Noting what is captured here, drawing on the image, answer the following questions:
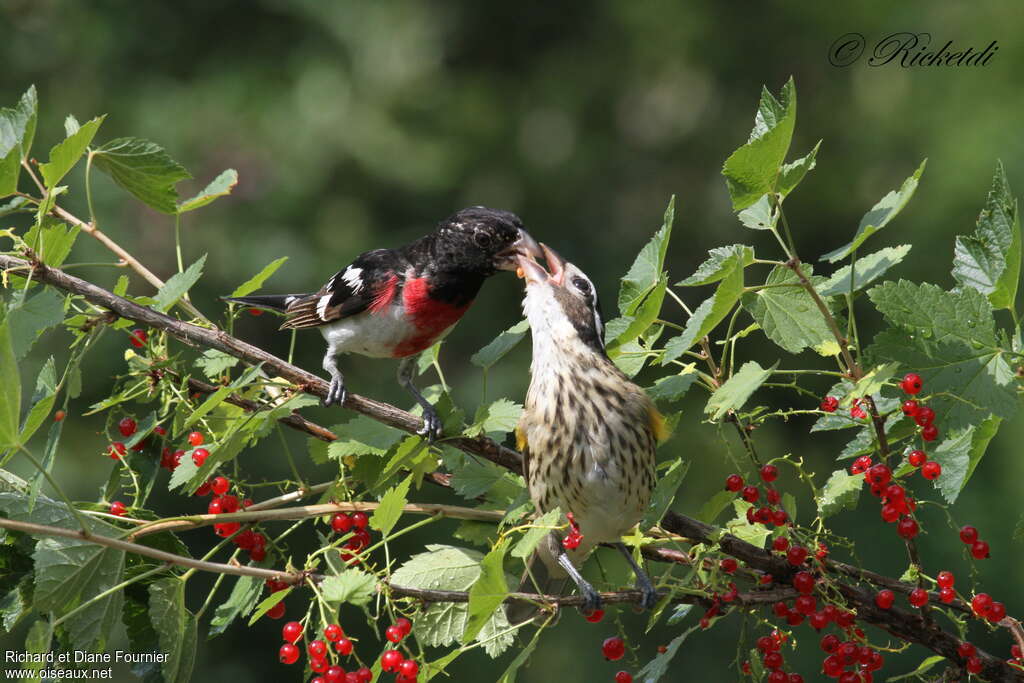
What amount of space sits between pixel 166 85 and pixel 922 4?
6.61 metres

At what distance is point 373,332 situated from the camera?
11.4 ft

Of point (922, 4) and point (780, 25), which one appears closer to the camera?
point (922, 4)

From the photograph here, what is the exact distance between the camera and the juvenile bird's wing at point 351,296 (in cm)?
349

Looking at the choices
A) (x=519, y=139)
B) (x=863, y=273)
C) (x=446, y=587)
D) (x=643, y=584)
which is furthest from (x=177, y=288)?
(x=519, y=139)

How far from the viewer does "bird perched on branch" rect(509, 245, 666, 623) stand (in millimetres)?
2545

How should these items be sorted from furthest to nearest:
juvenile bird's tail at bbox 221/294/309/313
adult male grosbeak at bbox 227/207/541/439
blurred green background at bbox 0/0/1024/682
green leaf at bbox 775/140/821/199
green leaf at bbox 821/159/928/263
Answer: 1. blurred green background at bbox 0/0/1024/682
2. adult male grosbeak at bbox 227/207/541/439
3. juvenile bird's tail at bbox 221/294/309/313
4. green leaf at bbox 821/159/928/263
5. green leaf at bbox 775/140/821/199

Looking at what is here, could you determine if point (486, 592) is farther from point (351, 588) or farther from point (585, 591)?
point (585, 591)

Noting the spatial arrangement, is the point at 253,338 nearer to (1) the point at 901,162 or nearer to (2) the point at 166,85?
(2) the point at 166,85

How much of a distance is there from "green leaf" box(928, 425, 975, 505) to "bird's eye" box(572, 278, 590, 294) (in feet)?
3.73

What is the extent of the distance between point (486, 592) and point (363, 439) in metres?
0.47

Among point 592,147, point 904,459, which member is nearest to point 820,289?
point 904,459

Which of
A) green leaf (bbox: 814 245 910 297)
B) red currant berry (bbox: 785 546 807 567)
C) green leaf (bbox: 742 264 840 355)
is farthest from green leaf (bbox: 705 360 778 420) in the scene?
red currant berry (bbox: 785 546 807 567)

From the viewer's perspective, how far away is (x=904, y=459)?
211 centimetres

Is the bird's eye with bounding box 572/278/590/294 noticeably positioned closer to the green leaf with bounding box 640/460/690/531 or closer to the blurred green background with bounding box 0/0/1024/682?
the green leaf with bounding box 640/460/690/531
